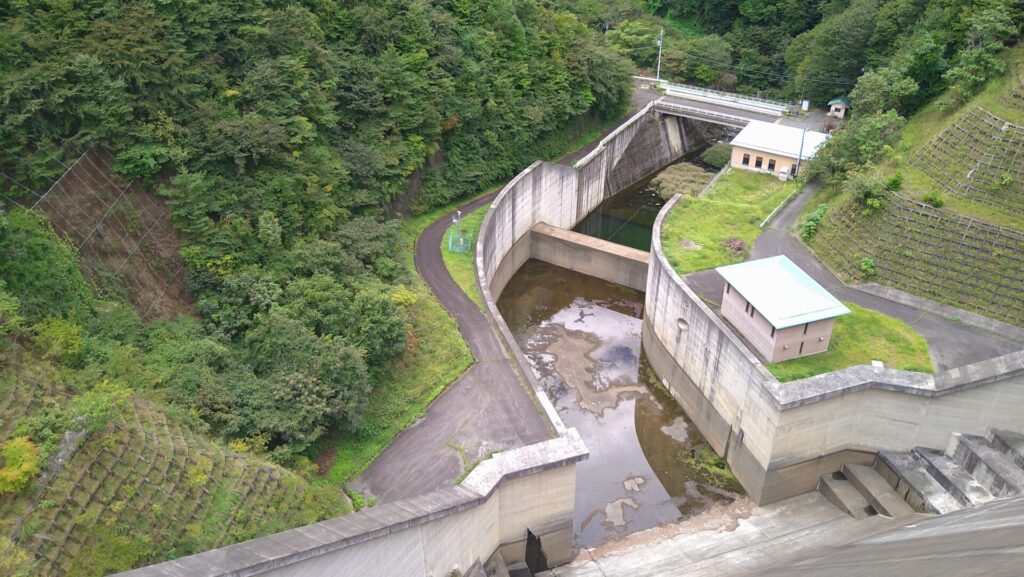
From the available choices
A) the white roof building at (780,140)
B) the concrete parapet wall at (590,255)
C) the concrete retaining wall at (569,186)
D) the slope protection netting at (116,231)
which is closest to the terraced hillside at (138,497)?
the slope protection netting at (116,231)

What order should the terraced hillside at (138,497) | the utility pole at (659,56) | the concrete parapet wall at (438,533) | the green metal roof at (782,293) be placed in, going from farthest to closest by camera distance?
1. the utility pole at (659,56)
2. the green metal roof at (782,293)
3. the concrete parapet wall at (438,533)
4. the terraced hillside at (138,497)

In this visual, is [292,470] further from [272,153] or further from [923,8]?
[923,8]

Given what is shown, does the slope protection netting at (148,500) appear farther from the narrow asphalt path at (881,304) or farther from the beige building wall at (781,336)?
the narrow asphalt path at (881,304)

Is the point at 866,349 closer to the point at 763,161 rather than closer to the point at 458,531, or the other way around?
the point at 458,531

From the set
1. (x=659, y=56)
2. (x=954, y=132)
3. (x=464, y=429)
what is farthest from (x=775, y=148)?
(x=464, y=429)

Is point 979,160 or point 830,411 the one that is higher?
point 979,160

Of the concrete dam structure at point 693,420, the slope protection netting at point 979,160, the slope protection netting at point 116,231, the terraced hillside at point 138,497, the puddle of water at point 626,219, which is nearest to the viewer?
the terraced hillside at point 138,497

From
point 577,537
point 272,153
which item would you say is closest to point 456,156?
point 272,153
